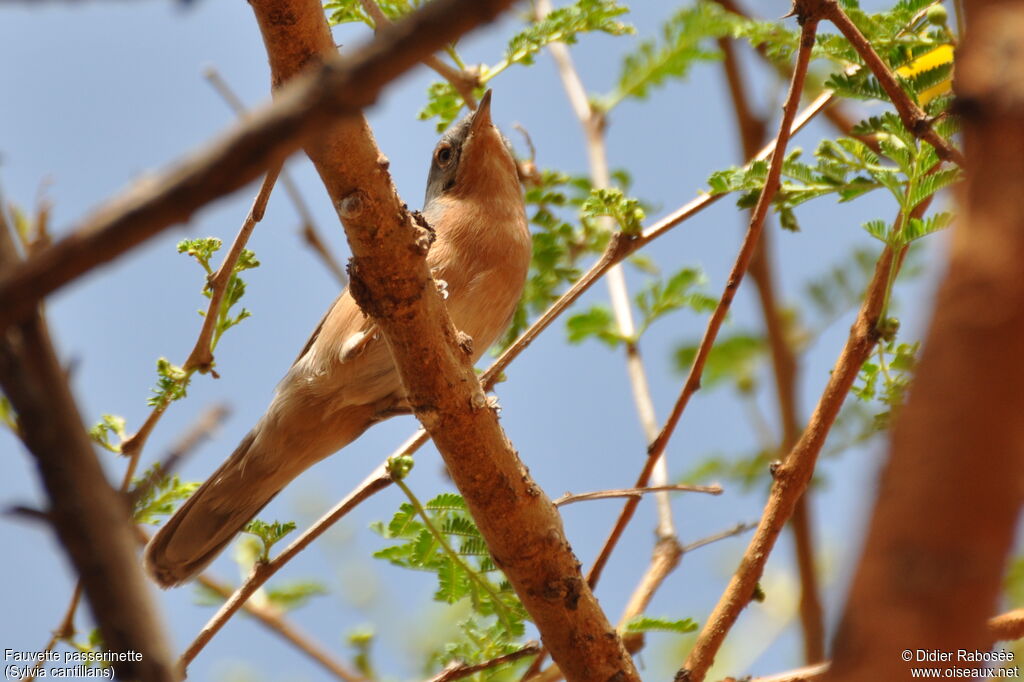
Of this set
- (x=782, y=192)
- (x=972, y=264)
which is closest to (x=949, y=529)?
(x=972, y=264)

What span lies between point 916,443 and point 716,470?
15.1 ft

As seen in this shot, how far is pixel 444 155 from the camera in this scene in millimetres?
6945

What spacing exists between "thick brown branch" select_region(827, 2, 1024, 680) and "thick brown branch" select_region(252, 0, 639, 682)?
218 cm

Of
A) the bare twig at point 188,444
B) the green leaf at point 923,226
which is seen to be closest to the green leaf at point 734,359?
the green leaf at point 923,226

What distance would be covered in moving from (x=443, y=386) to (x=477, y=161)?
3329 millimetres

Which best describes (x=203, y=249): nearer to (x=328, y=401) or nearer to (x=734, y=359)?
(x=328, y=401)

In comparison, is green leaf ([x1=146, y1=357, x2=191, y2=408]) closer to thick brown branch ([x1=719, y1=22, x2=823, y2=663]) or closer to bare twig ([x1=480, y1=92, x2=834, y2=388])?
bare twig ([x1=480, y1=92, x2=834, y2=388])

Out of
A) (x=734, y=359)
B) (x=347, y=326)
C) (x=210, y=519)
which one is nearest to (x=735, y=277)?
(x=734, y=359)

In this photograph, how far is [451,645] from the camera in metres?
4.10

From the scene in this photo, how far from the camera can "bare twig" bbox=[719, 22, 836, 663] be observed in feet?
15.8

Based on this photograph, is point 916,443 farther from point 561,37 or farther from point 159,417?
point 561,37

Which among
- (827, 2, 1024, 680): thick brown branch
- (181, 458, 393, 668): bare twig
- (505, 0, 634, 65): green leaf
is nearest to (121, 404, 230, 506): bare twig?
(827, 2, 1024, 680): thick brown branch

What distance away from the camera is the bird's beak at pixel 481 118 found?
635 centimetres

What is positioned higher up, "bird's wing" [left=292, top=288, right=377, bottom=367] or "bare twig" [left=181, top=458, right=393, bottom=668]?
"bird's wing" [left=292, top=288, right=377, bottom=367]
